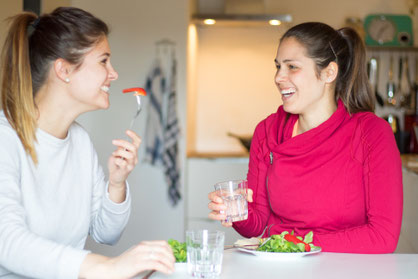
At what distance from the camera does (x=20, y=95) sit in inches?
62.7

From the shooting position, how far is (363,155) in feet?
6.26

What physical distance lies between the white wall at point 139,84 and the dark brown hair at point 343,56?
6.76ft

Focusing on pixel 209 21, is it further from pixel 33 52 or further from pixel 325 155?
pixel 33 52

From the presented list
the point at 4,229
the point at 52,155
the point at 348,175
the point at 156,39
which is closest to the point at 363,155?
the point at 348,175

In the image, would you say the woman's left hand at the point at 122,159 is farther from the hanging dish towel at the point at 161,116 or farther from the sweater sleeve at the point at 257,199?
the hanging dish towel at the point at 161,116

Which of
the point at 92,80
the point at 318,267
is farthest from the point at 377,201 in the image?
the point at 92,80

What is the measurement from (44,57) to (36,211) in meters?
0.44

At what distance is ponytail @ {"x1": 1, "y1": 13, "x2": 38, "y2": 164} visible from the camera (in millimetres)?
1587

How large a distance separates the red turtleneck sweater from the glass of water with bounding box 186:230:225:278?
18.7 inches

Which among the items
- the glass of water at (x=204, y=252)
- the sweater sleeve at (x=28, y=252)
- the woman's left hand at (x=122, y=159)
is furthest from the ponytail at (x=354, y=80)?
the sweater sleeve at (x=28, y=252)

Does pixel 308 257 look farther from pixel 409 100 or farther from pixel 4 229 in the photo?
pixel 409 100

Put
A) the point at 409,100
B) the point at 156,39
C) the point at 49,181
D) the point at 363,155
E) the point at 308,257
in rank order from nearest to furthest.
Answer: the point at 308,257 < the point at 49,181 < the point at 363,155 < the point at 156,39 < the point at 409,100

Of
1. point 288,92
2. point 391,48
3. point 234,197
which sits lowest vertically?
point 234,197

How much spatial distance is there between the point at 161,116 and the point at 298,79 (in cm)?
213
